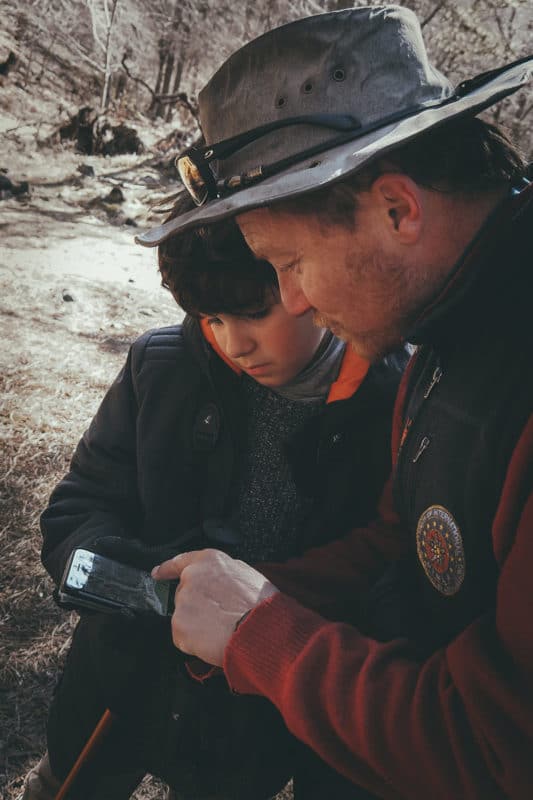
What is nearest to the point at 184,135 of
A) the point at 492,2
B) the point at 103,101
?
the point at 103,101

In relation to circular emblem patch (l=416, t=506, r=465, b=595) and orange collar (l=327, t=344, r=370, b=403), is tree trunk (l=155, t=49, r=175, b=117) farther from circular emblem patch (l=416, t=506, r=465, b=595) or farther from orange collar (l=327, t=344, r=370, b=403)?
circular emblem patch (l=416, t=506, r=465, b=595)

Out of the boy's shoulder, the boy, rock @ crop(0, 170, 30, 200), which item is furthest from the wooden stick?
rock @ crop(0, 170, 30, 200)

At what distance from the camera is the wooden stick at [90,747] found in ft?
5.01

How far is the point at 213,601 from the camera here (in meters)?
1.18

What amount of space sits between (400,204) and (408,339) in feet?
0.97

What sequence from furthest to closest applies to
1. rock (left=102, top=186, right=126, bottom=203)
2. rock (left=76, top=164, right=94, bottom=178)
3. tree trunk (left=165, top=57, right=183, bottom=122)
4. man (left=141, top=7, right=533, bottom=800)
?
tree trunk (left=165, top=57, right=183, bottom=122) < rock (left=76, top=164, right=94, bottom=178) < rock (left=102, top=186, right=126, bottom=203) < man (left=141, top=7, right=533, bottom=800)

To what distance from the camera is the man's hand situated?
1.14 m

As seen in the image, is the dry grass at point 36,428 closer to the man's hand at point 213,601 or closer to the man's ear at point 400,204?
the man's hand at point 213,601

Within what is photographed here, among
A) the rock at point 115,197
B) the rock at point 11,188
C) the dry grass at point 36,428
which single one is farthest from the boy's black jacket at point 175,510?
the rock at point 115,197

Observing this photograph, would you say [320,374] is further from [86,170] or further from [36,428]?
[86,170]

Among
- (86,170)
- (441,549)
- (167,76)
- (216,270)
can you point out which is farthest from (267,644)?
(167,76)

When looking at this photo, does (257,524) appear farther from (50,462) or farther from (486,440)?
(50,462)

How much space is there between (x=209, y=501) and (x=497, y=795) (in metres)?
1.07

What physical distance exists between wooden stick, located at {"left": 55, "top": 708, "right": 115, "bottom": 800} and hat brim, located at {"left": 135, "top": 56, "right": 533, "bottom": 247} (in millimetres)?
1381
